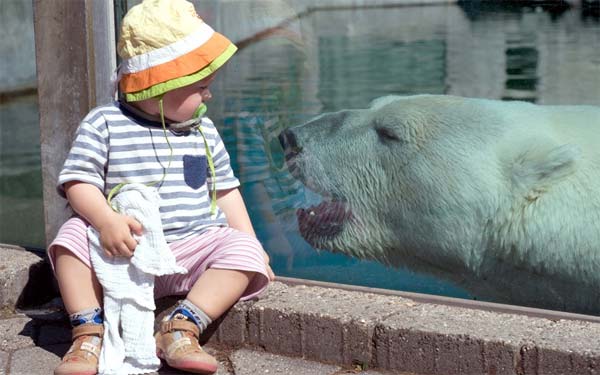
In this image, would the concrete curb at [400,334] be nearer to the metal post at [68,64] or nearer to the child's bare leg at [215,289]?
the child's bare leg at [215,289]

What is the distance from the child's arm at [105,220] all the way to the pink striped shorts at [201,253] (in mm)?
63

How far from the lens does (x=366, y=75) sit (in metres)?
2.98

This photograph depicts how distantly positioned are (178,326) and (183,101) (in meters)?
0.61

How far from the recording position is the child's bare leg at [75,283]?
255cm

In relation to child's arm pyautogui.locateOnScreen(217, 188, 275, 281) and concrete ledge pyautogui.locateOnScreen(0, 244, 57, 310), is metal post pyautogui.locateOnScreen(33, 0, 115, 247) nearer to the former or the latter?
concrete ledge pyautogui.locateOnScreen(0, 244, 57, 310)

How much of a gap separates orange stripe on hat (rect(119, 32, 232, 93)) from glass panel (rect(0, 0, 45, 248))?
52.8 inches

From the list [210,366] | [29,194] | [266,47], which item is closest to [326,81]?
[266,47]

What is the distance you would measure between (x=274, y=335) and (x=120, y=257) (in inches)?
18.2

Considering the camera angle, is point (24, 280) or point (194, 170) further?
point (24, 280)

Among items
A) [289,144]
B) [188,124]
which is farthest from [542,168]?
[188,124]

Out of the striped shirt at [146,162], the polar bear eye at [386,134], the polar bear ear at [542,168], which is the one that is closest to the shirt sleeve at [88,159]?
the striped shirt at [146,162]

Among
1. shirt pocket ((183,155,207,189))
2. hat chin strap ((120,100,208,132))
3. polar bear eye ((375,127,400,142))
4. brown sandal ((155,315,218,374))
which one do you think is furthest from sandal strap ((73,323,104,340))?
polar bear eye ((375,127,400,142))

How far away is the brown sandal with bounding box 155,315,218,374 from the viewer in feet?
7.86

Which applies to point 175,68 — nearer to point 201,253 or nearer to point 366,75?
point 201,253
